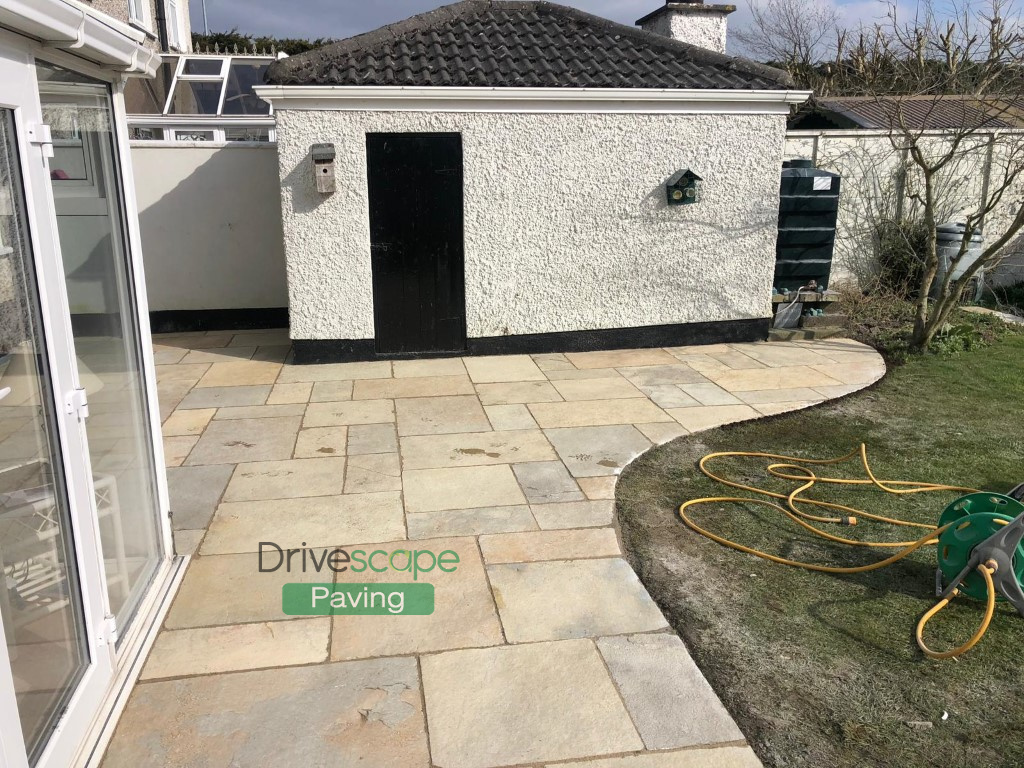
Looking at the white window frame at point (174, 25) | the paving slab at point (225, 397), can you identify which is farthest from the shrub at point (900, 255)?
the white window frame at point (174, 25)

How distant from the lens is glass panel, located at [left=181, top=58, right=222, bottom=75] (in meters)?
11.1

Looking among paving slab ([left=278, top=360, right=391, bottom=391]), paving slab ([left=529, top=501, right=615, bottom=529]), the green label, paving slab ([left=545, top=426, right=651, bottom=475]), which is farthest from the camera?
paving slab ([left=278, top=360, right=391, bottom=391])

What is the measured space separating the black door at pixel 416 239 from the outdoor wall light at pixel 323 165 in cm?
38

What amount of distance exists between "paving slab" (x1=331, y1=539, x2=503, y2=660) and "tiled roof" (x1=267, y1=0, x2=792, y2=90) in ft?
16.6

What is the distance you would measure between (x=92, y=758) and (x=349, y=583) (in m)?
1.38

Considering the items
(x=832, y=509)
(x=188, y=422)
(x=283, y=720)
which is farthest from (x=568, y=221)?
(x=283, y=720)

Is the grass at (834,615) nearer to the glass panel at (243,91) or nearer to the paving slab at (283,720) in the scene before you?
the paving slab at (283,720)

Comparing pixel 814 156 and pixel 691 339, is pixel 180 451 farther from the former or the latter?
pixel 814 156

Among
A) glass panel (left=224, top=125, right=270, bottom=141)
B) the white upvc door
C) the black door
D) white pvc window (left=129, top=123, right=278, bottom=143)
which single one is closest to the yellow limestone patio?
the white upvc door

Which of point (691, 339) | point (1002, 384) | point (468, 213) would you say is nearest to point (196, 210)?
point (468, 213)

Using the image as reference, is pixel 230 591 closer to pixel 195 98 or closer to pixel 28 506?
pixel 28 506

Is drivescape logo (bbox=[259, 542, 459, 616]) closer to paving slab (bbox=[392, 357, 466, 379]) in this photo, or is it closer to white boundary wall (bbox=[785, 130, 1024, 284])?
paving slab (bbox=[392, 357, 466, 379])

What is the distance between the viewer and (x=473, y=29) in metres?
8.71

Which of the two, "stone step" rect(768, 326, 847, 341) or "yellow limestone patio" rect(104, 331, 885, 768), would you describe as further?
"stone step" rect(768, 326, 847, 341)
